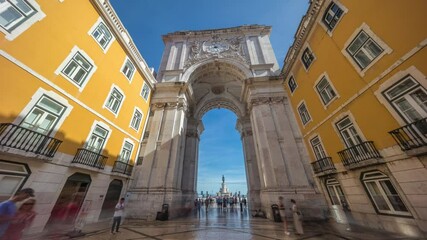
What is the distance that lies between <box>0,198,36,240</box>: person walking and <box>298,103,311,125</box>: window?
1375cm

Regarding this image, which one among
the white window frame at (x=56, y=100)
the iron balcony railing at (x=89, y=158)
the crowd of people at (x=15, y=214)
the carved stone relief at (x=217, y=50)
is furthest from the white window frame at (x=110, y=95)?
the carved stone relief at (x=217, y=50)

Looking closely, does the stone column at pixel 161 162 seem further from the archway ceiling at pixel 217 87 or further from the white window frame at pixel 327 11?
the white window frame at pixel 327 11

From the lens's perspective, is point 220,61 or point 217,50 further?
point 217,50

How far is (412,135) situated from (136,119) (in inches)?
636

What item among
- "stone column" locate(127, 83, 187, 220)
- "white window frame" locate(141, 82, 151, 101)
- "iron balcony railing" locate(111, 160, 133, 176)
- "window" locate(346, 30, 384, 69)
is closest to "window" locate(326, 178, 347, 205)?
"window" locate(346, 30, 384, 69)

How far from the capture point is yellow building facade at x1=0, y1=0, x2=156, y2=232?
20.1ft

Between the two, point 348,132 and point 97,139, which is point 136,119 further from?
point 348,132

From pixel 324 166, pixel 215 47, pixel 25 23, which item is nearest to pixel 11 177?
pixel 25 23

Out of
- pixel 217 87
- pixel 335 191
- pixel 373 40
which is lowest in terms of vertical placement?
pixel 335 191

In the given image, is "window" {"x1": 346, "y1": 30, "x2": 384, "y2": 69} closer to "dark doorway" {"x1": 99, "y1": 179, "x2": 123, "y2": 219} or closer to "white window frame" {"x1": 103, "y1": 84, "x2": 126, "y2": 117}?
"white window frame" {"x1": 103, "y1": 84, "x2": 126, "y2": 117}

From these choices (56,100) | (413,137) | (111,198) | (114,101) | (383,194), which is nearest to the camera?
(413,137)

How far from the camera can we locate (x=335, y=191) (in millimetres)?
9516

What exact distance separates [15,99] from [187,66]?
1475cm

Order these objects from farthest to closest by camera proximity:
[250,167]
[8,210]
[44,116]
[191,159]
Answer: [191,159], [250,167], [44,116], [8,210]
